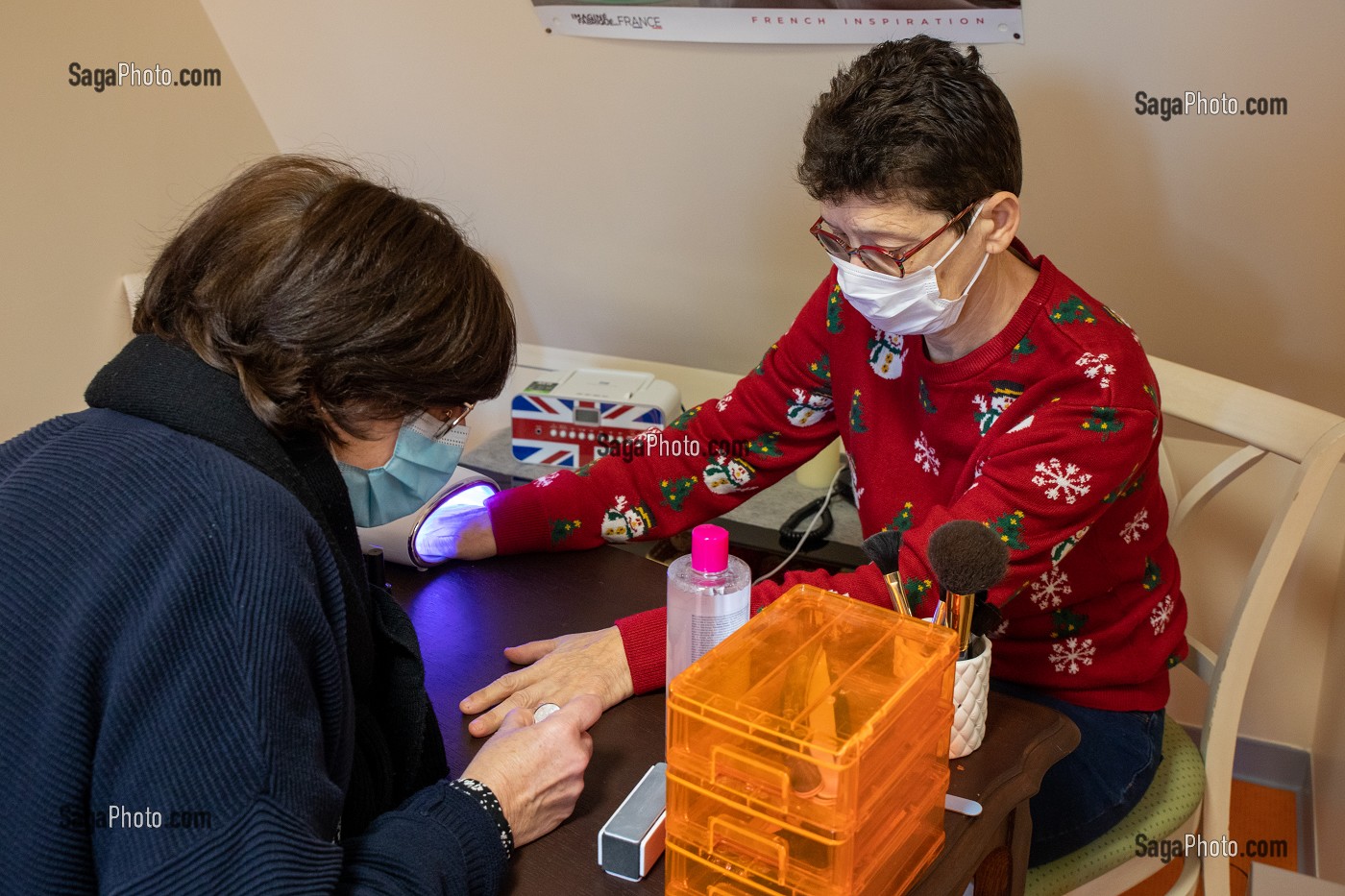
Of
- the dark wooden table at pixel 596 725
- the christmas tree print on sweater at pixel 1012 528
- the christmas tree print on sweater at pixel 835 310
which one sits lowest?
the dark wooden table at pixel 596 725

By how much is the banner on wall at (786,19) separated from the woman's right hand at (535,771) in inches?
43.9

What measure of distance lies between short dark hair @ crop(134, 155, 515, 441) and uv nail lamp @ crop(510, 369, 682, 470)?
1197mm

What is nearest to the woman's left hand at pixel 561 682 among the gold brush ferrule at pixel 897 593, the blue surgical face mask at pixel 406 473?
the blue surgical face mask at pixel 406 473

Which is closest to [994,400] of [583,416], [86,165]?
[583,416]

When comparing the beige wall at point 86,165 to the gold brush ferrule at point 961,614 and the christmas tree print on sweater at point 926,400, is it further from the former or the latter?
the gold brush ferrule at point 961,614

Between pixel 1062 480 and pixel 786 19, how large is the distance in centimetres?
84

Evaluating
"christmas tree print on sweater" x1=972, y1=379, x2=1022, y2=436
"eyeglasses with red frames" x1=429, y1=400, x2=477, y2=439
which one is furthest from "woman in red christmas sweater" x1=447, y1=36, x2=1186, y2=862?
"eyeglasses with red frames" x1=429, y1=400, x2=477, y2=439

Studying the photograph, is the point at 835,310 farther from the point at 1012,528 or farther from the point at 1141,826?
the point at 1141,826

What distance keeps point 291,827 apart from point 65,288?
6.06 feet

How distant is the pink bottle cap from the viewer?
112cm

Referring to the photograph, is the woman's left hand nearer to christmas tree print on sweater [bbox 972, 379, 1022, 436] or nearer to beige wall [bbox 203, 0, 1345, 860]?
christmas tree print on sweater [bbox 972, 379, 1022, 436]

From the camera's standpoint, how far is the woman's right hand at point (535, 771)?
1.08m

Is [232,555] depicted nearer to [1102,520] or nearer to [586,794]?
[586,794]

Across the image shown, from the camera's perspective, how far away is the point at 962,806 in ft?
3.59
